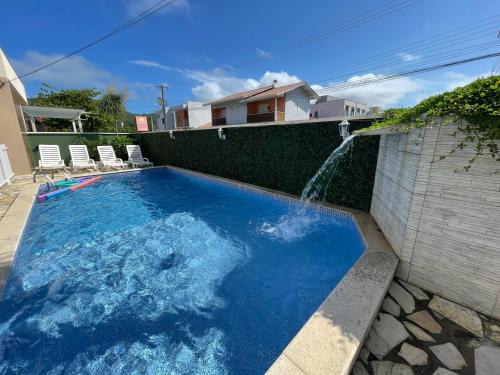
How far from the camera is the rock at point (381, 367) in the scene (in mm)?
1889

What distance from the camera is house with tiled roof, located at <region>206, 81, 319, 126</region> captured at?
19.7 m

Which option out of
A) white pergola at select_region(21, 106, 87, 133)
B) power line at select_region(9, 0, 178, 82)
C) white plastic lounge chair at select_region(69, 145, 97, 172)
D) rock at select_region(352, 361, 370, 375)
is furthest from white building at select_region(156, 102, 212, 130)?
rock at select_region(352, 361, 370, 375)

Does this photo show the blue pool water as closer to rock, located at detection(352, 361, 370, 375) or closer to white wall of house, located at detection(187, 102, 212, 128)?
rock, located at detection(352, 361, 370, 375)

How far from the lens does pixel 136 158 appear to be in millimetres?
14531

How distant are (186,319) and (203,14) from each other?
12832mm

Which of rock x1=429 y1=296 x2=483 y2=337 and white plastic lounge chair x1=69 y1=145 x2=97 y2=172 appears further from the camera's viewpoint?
white plastic lounge chair x1=69 y1=145 x2=97 y2=172

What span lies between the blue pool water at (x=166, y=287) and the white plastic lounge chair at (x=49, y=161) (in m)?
4.38

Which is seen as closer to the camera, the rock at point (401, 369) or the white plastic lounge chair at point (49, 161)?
the rock at point (401, 369)

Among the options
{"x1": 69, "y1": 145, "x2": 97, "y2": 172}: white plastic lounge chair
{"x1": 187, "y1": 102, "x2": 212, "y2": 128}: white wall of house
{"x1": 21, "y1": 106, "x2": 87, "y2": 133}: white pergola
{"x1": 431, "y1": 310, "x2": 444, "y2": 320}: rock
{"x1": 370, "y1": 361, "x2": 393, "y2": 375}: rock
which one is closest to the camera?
{"x1": 370, "y1": 361, "x2": 393, "y2": 375}: rock

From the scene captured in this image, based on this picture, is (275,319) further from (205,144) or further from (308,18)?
(308,18)

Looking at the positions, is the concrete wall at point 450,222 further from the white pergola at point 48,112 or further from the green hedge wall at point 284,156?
the white pergola at point 48,112

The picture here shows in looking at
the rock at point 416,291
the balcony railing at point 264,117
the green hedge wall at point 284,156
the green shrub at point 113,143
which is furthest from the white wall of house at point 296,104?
the rock at point 416,291

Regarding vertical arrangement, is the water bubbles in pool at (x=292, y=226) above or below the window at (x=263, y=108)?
below

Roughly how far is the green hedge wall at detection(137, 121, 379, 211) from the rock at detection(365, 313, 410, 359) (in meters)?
3.58
